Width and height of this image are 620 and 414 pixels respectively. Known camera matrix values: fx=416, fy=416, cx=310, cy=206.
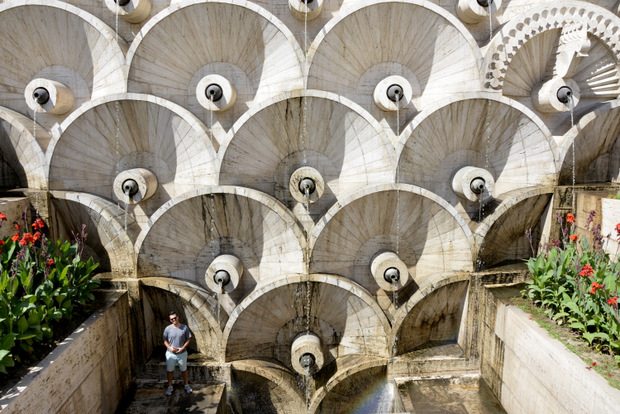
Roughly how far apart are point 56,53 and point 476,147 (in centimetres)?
955

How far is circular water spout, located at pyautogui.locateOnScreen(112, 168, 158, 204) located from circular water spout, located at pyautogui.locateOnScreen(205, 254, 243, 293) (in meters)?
2.12

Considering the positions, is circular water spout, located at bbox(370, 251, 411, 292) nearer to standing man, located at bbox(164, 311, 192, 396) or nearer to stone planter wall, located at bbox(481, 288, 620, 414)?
stone planter wall, located at bbox(481, 288, 620, 414)

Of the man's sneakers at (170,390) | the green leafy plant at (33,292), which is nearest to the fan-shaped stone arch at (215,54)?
the green leafy plant at (33,292)

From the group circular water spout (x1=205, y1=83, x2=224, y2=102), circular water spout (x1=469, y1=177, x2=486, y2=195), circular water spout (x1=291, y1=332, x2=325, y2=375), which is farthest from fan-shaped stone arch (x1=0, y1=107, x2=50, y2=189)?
circular water spout (x1=469, y1=177, x2=486, y2=195)

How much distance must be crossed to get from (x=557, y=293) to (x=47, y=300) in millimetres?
8026

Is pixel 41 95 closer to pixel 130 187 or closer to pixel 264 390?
pixel 130 187

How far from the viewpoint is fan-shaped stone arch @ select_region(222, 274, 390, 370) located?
8508 millimetres

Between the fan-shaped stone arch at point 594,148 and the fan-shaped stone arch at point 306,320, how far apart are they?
5.29 metres

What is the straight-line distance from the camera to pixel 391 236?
9109mm

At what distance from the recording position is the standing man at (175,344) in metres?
7.45

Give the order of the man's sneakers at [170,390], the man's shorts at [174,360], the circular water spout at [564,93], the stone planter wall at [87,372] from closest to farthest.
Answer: the stone planter wall at [87,372]
the man's shorts at [174,360]
the man's sneakers at [170,390]
the circular water spout at [564,93]

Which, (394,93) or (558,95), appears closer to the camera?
(394,93)

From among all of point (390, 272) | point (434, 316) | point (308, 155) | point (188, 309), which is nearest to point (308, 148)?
point (308, 155)

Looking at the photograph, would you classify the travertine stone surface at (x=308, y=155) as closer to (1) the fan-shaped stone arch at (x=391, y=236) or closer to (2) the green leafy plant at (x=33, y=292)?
(1) the fan-shaped stone arch at (x=391, y=236)
